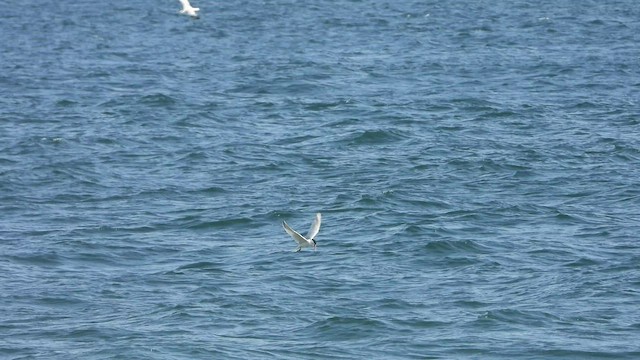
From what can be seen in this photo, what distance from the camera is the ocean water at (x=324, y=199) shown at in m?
23.8

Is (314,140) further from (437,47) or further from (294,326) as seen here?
(437,47)

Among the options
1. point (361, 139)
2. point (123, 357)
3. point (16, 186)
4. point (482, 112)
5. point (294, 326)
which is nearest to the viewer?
point (123, 357)

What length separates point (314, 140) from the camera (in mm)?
39875

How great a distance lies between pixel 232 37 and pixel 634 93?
83.4ft

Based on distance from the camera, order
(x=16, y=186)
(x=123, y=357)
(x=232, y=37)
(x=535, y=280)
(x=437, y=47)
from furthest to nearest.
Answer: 1. (x=232, y=37)
2. (x=437, y=47)
3. (x=16, y=186)
4. (x=535, y=280)
5. (x=123, y=357)

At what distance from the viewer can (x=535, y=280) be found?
2614 cm

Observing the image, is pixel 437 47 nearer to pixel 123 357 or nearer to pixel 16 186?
pixel 16 186

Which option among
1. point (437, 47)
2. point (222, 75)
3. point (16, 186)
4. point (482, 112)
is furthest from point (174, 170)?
point (437, 47)

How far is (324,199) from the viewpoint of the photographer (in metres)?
32.7

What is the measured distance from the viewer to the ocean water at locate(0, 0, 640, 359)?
23812 mm

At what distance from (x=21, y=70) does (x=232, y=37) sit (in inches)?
559

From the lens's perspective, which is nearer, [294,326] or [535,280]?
[294,326]

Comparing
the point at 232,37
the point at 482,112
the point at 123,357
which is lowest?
the point at 232,37

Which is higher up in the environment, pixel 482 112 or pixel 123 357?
pixel 123 357
